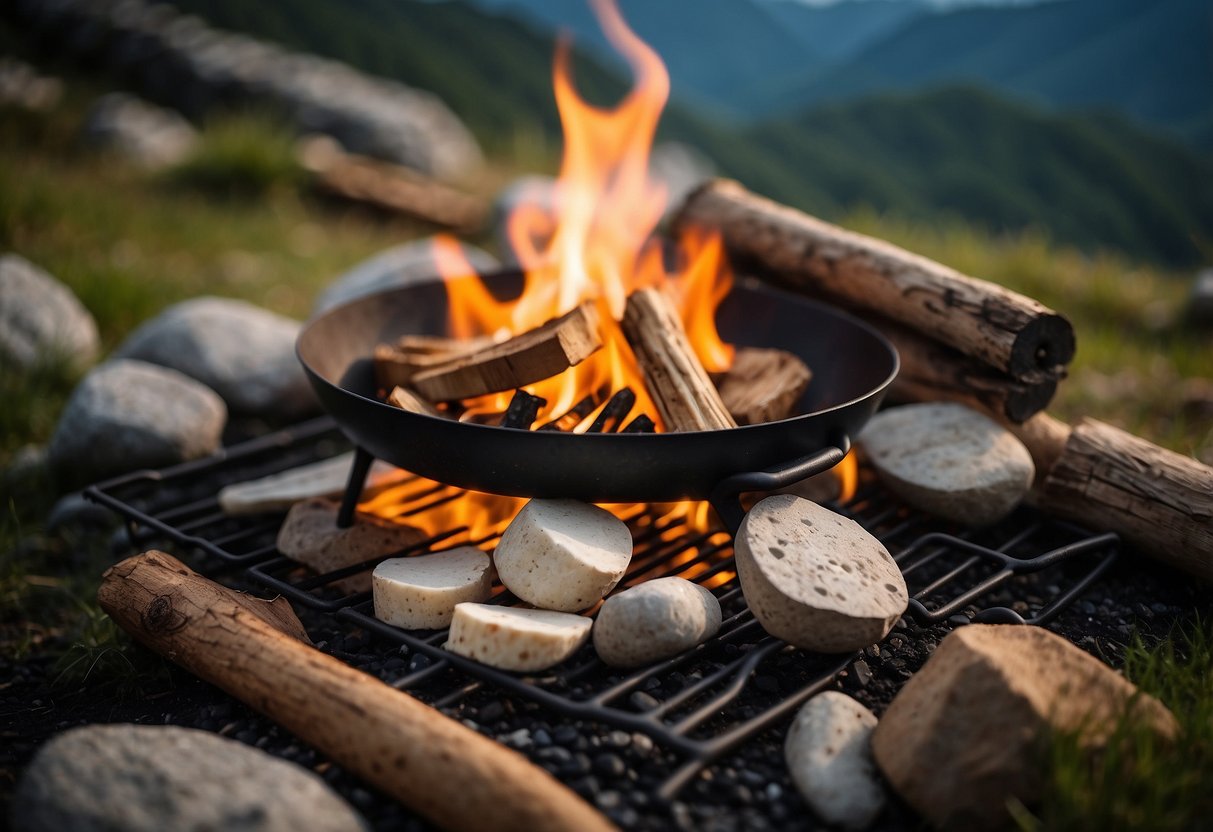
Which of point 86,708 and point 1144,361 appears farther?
point 1144,361

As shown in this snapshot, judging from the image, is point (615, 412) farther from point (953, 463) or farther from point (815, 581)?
point (953, 463)

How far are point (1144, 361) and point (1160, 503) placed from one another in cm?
245

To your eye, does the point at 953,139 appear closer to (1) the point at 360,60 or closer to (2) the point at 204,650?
(1) the point at 360,60

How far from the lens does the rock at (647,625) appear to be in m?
1.94

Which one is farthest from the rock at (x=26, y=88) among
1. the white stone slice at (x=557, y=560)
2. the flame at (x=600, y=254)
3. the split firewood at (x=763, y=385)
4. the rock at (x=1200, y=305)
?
the rock at (x=1200, y=305)

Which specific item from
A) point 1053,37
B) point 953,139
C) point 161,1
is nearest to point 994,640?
point 161,1

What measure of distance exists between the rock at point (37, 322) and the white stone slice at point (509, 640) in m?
2.72

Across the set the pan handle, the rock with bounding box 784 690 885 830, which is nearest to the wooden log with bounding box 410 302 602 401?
the pan handle

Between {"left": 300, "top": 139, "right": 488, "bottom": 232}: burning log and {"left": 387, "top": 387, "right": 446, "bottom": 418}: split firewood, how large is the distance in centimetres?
522

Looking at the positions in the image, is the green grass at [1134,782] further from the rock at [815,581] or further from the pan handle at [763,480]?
the pan handle at [763,480]

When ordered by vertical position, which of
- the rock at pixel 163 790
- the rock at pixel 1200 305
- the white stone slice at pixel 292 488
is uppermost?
the rock at pixel 1200 305

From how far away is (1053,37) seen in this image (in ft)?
95.8

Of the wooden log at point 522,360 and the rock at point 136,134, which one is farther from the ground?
the wooden log at point 522,360

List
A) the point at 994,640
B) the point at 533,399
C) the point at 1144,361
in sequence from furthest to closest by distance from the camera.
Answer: the point at 1144,361 < the point at 533,399 < the point at 994,640
